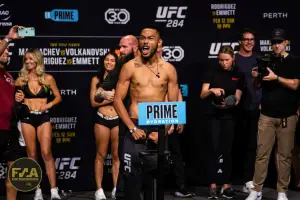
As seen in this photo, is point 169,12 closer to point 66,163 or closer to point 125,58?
point 125,58

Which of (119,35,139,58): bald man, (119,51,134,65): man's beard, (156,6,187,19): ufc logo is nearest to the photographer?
(119,51,134,65): man's beard

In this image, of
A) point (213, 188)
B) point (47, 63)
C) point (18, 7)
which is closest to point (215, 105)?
point (213, 188)

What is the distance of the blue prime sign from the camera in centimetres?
478

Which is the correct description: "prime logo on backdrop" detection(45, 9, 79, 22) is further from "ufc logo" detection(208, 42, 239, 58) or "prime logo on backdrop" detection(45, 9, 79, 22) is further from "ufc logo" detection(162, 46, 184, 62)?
"ufc logo" detection(208, 42, 239, 58)

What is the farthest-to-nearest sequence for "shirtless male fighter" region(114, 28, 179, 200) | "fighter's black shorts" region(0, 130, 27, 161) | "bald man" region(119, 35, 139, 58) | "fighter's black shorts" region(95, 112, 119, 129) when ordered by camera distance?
"fighter's black shorts" region(95, 112, 119, 129), "bald man" region(119, 35, 139, 58), "fighter's black shorts" region(0, 130, 27, 161), "shirtless male fighter" region(114, 28, 179, 200)

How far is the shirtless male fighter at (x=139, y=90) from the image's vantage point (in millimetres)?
5551

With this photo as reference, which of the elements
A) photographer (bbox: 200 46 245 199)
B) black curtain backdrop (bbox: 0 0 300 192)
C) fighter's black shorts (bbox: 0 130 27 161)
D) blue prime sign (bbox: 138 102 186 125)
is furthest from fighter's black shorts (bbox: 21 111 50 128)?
blue prime sign (bbox: 138 102 186 125)

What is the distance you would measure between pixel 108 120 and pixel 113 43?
1.09 metres

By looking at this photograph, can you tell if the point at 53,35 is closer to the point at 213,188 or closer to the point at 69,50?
the point at 69,50

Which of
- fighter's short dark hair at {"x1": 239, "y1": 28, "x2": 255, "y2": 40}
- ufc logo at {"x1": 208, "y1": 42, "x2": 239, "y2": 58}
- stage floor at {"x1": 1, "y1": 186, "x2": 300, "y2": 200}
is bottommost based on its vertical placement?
stage floor at {"x1": 1, "y1": 186, "x2": 300, "y2": 200}

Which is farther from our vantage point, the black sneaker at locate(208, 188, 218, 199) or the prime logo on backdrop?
the prime logo on backdrop

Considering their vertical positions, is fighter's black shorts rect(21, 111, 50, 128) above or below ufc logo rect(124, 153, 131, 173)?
above

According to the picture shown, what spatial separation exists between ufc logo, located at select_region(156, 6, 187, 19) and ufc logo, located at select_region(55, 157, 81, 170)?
199 cm

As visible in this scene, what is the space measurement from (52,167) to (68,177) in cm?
67
